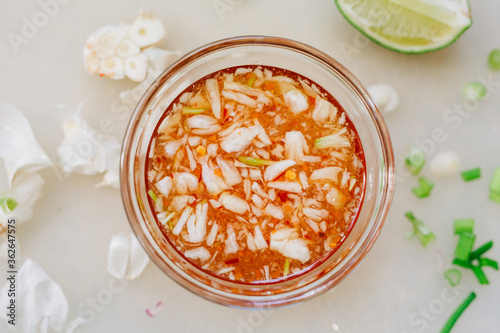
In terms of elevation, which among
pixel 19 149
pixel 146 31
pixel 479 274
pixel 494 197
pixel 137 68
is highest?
pixel 146 31

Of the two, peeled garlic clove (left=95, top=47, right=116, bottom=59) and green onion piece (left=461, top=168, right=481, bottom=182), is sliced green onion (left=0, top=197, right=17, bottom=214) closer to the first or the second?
peeled garlic clove (left=95, top=47, right=116, bottom=59)

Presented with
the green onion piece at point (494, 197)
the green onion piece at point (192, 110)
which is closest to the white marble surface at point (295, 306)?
the green onion piece at point (494, 197)

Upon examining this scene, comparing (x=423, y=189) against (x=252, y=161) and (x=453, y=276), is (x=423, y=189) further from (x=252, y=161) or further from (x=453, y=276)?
(x=252, y=161)

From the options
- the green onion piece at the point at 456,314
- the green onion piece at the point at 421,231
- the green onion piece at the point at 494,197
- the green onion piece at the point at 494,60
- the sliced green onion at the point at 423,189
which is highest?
the green onion piece at the point at 494,60

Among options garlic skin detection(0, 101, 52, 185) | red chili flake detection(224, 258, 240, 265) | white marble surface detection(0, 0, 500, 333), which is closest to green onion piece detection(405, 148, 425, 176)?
white marble surface detection(0, 0, 500, 333)

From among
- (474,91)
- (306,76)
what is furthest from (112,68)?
(474,91)

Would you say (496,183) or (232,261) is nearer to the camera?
(232,261)

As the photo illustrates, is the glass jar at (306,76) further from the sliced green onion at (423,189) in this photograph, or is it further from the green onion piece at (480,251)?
the green onion piece at (480,251)
